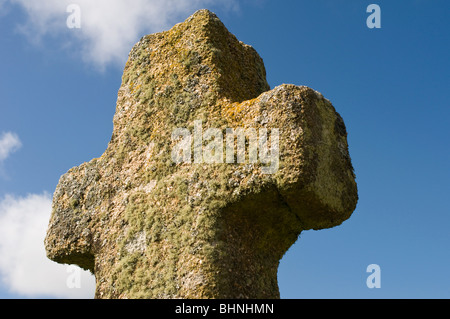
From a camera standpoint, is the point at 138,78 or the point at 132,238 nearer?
the point at 132,238

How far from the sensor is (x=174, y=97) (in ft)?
16.1

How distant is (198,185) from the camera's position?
436 centimetres

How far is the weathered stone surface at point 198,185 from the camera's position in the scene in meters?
4.05

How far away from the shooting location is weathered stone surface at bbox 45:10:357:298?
4.05 metres
